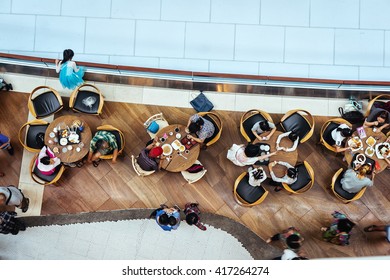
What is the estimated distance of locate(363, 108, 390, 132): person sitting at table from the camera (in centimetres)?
552

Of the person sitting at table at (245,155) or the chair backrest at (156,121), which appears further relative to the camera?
the chair backrest at (156,121)

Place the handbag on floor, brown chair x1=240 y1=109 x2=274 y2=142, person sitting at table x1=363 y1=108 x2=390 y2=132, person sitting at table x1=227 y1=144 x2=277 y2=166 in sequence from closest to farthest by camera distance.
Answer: person sitting at table x1=227 y1=144 x2=277 y2=166, person sitting at table x1=363 y1=108 x2=390 y2=132, brown chair x1=240 y1=109 x2=274 y2=142, the handbag on floor

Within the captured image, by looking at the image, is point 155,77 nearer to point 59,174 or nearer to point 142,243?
point 59,174

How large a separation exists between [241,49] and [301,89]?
119cm

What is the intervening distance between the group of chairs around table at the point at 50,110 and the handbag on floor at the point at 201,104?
4.05 ft

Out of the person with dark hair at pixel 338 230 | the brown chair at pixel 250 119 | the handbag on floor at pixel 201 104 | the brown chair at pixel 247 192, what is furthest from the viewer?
the handbag on floor at pixel 201 104

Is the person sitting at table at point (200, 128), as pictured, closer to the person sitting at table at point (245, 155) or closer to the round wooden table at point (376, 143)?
the person sitting at table at point (245, 155)

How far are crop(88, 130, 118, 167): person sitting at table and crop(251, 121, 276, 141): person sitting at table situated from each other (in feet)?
6.75

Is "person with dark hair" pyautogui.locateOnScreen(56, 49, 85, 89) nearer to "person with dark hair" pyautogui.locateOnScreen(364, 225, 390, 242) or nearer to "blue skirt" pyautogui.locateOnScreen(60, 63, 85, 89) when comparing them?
"blue skirt" pyautogui.locateOnScreen(60, 63, 85, 89)

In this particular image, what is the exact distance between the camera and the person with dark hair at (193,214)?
5434 mm

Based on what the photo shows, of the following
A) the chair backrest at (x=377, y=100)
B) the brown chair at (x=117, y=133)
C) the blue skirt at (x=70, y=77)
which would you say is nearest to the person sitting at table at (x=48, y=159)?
the brown chair at (x=117, y=133)

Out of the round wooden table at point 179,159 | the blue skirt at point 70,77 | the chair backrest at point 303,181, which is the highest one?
the blue skirt at point 70,77

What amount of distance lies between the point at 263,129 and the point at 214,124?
0.75 m

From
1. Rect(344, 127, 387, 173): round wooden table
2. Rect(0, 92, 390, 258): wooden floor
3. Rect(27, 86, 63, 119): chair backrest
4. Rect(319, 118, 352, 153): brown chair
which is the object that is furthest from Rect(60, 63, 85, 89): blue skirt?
Rect(344, 127, 387, 173): round wooden table
